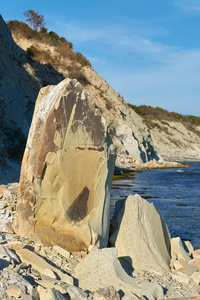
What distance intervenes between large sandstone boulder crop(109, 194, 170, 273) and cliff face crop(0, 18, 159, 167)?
16909mm

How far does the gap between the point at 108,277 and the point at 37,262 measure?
119 cm

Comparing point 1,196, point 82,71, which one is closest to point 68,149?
point 1,196

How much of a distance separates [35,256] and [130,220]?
2611mm

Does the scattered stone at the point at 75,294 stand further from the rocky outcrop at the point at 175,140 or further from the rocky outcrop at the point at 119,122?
the rocky outcrop at the point at 175,140

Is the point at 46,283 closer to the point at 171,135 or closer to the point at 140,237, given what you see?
the point at 140,237

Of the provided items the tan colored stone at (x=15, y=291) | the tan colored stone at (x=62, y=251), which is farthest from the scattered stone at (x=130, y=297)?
the tan colored stone at (x=62, y=251)

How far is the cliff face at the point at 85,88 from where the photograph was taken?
25047mm

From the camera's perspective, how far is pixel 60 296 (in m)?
4.32

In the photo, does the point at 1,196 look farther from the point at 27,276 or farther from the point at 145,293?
the point at 145,293

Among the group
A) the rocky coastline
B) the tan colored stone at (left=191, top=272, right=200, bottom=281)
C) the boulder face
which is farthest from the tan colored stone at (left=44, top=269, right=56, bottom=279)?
the tan colored stone at (left=191, top=272, right=200, bottom=281)

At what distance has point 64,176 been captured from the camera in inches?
260

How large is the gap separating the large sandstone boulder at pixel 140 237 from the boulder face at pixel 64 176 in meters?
0.53

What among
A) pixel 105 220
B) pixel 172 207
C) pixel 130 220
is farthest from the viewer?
pixel 172 207

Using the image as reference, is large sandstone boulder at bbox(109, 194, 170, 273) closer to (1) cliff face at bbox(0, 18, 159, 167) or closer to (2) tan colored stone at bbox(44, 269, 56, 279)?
(2) tan colored stone at bbox(44, 269, 56, 279)
